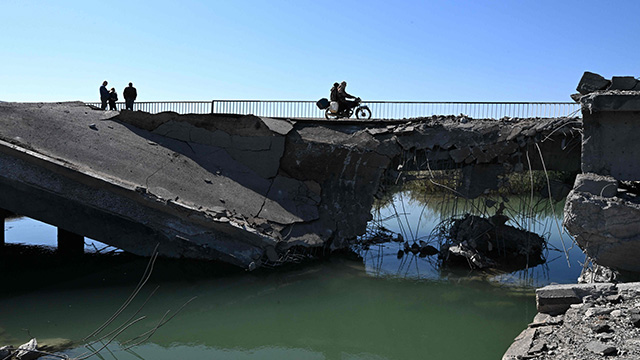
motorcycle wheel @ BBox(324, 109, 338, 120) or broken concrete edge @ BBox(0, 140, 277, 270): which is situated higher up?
motorcycle wheel @ BBox(324, 109, 338, 120)

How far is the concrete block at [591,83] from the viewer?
353 inches

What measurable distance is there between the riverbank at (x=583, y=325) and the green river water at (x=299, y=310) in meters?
1.01

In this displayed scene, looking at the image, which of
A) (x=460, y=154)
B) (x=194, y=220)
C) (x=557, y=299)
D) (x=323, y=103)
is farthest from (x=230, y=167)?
(x=557, y=299)

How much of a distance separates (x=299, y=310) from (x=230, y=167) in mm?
4577

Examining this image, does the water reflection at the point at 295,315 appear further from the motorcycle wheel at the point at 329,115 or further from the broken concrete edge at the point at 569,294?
the motorcycle wheel at the point at 329,115

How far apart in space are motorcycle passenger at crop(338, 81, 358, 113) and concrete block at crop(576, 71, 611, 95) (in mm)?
6079

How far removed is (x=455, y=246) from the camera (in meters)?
12.7

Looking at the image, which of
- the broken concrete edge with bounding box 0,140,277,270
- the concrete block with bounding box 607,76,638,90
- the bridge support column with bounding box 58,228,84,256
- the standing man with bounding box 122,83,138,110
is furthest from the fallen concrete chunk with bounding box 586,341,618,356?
the standing man with bounding box 122,83,138,110

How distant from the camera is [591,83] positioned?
357 inches

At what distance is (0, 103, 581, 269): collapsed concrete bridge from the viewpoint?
34.1 feet

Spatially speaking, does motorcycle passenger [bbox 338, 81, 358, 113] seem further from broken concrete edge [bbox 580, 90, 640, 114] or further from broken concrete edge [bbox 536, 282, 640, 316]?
broken concrete edge [bbox 536, 282, 640, 316]

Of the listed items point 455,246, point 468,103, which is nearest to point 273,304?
point 455,246

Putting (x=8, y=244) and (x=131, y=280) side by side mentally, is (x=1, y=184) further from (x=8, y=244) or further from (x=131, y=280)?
(x=8, y=244)

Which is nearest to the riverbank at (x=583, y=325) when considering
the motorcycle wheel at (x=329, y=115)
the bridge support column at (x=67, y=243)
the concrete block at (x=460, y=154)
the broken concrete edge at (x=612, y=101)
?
the broken concrete edge at (x=612, y=101)
